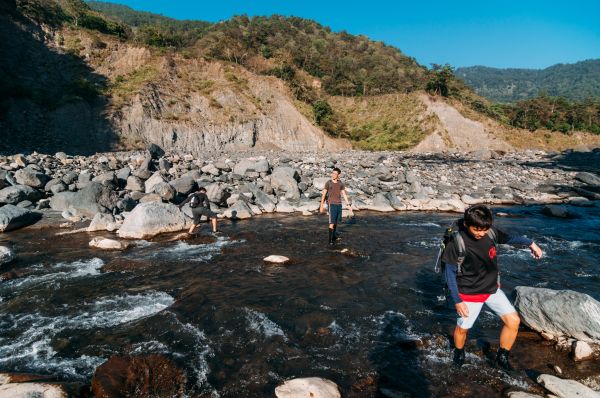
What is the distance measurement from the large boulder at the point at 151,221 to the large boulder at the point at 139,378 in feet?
25.5

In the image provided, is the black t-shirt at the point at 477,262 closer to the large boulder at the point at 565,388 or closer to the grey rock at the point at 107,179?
the large boulder at the point at 565,388

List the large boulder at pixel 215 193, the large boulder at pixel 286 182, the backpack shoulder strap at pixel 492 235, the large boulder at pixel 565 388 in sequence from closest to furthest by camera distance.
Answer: the large boulder at pixel 565 388 < the backpack shoulder strap at pixel 492 235 < the large boulder at pixel 215 193 < the large boulder at pixel 286 182

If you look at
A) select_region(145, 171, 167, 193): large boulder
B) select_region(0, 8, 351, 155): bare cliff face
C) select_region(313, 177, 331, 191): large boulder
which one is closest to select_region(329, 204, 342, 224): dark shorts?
select_region(313, 177, 331, 191): large boulder

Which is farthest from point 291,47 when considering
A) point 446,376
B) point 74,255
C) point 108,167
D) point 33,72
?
point 446,376

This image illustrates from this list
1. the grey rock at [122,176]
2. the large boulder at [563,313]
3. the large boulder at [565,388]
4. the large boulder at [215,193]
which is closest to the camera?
the large boulder at [565,388]

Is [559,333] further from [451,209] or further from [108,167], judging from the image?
[108,167]

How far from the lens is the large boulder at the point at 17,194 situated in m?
14.1

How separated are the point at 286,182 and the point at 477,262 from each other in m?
14.3

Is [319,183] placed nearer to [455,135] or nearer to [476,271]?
[476,271]

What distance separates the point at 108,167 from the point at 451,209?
19178 mm

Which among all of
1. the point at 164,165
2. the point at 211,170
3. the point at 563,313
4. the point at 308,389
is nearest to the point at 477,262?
the point at 563,313

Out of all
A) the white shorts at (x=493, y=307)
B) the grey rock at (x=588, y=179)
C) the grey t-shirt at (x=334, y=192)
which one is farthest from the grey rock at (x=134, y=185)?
the grey rock at (x=588, y=179)

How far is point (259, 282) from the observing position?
8.14m

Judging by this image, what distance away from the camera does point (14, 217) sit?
1262 cm
